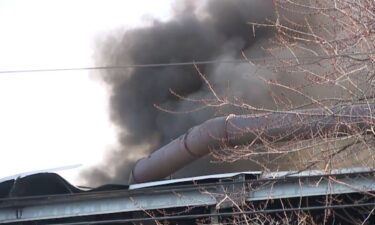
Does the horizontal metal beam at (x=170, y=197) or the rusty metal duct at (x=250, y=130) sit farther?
the horizontal metal beam at (x=170, y=197)

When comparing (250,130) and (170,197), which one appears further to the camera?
(170,197)

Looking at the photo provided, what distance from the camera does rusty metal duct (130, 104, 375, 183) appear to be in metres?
9.36

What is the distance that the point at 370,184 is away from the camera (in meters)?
10.7

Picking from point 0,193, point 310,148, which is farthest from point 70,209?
point 310,148

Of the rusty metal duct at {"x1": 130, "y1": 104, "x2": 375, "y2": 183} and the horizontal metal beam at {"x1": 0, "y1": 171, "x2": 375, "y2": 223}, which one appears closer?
the rusty metal duct at {"x1": 130, "y1": 104, "x2": 375, "y2": 183}

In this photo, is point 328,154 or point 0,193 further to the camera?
point 0,193

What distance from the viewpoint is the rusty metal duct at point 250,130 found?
9.36 meters

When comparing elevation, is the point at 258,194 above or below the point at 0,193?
below

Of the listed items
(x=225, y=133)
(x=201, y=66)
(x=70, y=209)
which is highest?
(x=201, y=66)

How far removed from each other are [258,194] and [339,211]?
190 cm

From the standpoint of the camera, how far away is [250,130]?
11.3 m

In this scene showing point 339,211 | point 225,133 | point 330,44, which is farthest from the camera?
point 225,133

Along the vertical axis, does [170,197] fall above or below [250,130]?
below

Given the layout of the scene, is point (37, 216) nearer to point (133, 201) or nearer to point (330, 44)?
point (133, 201)
